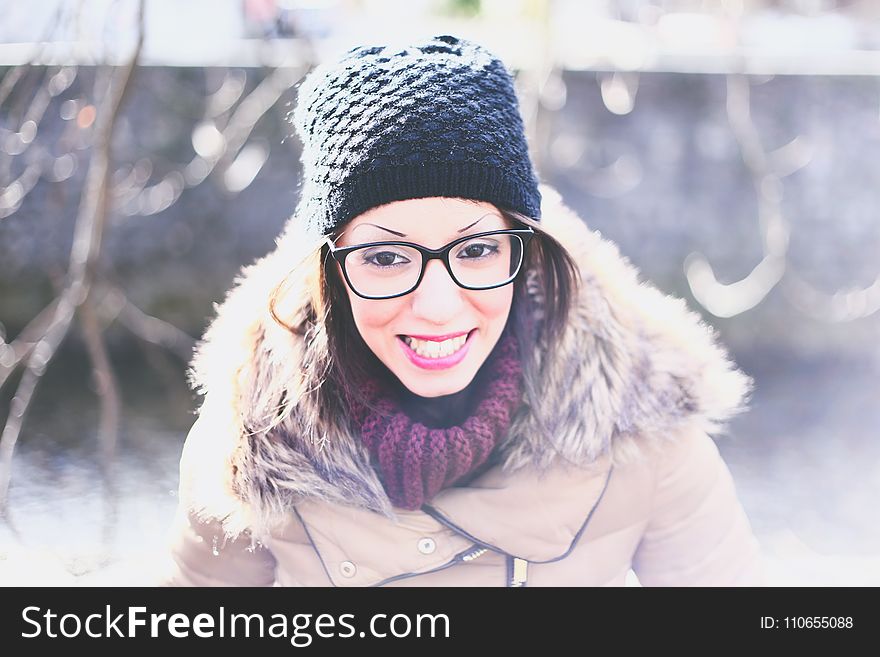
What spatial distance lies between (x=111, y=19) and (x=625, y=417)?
997 millimetres

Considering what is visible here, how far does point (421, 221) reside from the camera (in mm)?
1080

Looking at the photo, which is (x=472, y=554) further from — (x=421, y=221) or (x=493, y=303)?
(x=421, y=221)

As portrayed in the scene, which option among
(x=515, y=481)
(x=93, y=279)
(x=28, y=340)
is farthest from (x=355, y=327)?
(x=28, y=340)

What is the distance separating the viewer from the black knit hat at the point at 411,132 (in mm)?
1056

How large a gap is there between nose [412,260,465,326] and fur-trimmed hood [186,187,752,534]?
0.17 m

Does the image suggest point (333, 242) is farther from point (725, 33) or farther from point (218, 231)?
point (218, 231)

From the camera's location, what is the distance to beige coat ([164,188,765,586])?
3.84ft

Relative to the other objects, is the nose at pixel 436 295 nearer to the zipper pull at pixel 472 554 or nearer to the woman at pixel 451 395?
the woman at pixel 451 395

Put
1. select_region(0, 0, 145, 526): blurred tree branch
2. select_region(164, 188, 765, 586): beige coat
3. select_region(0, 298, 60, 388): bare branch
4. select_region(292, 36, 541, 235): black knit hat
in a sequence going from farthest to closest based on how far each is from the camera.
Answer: select_region(0, 298, 60, 388): bare branch → select_region(0, 0, 145, 526): blurred tree branch → select_region(164, 188, 765, 586): beige coat → select_region(292, 36, 541, 235): black knit hat

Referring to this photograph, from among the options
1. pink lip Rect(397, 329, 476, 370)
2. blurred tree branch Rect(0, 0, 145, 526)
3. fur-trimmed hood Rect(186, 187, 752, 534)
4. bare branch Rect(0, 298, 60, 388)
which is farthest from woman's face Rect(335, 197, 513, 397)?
bare branch Rect(0, 298, 60, 388)

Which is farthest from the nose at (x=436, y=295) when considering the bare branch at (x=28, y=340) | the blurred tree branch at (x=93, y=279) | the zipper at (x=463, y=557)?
the bare branch at (x=28, y=340)

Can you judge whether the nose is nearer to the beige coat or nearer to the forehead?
the forehead

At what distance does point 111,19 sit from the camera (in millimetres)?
1461

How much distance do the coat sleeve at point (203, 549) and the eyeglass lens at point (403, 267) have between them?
31 cm
